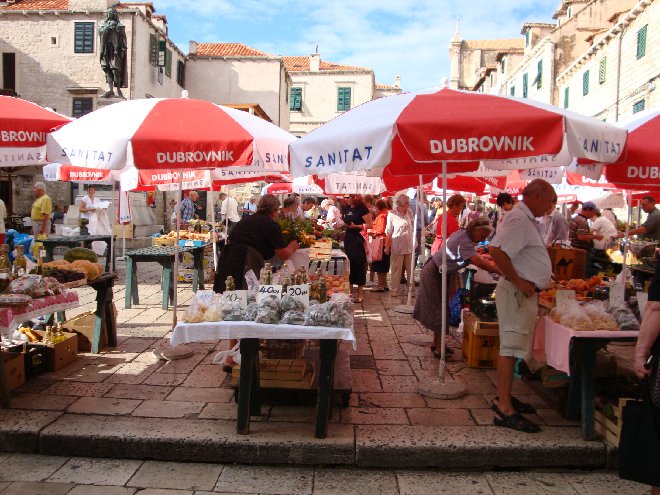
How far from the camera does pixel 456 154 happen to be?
4082 millimetres

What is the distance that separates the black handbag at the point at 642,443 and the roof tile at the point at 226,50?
3603 cm

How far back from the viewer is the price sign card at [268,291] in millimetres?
4328

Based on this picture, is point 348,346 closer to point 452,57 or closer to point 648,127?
point 648,127

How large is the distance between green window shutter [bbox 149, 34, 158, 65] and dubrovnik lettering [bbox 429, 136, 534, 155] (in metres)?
26.3

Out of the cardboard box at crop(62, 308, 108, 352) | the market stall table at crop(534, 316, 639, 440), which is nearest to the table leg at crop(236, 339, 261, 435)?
the market stall table at crop(534, 316, 639, 440)

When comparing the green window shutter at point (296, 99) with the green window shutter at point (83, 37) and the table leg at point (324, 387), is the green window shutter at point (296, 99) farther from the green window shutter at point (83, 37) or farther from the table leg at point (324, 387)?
the table leg at point (324, 387)

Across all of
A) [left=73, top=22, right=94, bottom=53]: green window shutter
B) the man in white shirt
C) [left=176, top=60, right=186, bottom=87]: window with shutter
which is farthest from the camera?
[left=176, top=60, right=186, bottom=87]: window with shutter

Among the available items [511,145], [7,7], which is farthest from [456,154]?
[7,7]

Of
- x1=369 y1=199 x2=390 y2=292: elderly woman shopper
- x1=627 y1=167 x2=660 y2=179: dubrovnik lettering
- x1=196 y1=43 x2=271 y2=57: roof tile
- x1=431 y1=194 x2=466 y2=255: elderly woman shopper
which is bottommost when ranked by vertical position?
x1=369 y1=199 x2=390 y2=292: elderly woman shopper

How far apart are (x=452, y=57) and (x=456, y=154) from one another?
65128 millimetres

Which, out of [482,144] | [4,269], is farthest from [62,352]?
[482,144]

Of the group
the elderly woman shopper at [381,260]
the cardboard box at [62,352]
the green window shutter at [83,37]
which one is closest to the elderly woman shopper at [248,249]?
the cardboard box at [62,352]

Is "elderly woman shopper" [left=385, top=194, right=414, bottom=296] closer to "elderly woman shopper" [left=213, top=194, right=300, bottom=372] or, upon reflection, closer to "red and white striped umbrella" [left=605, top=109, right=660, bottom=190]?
"elderly woman shopper" [left=213, top=194, right=300, bottom=372]

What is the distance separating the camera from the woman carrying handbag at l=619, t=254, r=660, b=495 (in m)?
3.01
